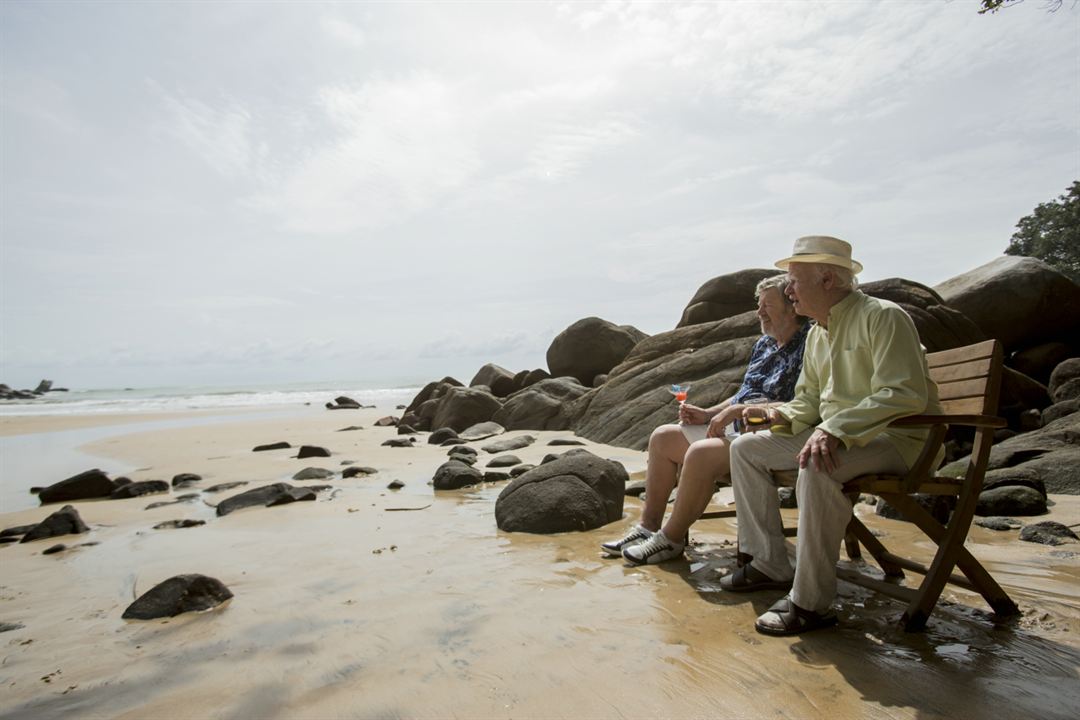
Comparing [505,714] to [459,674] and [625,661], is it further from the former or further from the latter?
[625,661]

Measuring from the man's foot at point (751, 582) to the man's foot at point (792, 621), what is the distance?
0.56 metres

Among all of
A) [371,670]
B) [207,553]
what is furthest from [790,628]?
[207,553]

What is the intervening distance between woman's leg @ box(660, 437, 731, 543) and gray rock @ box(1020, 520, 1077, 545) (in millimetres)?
2412

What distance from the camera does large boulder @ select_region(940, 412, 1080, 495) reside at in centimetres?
602

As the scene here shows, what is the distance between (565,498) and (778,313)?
7.78 ft

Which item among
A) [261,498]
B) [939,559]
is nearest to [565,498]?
[939,559]

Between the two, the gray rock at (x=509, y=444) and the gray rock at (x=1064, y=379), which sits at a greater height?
the gray rock at (x=1064, y=379)

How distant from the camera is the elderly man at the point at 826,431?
10.3ft

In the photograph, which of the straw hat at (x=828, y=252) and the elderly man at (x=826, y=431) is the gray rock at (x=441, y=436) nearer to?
the elderly man at (x=826, y=431)

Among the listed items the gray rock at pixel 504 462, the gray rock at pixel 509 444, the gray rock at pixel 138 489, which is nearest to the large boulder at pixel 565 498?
the gray rock at pixel 504 462

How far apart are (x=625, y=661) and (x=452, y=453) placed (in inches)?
306

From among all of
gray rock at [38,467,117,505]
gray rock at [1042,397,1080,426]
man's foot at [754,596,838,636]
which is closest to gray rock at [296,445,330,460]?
gray rock at [38,467,117,505]

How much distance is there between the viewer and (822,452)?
10.4 feet

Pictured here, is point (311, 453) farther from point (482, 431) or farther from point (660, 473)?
point (660, 473)
